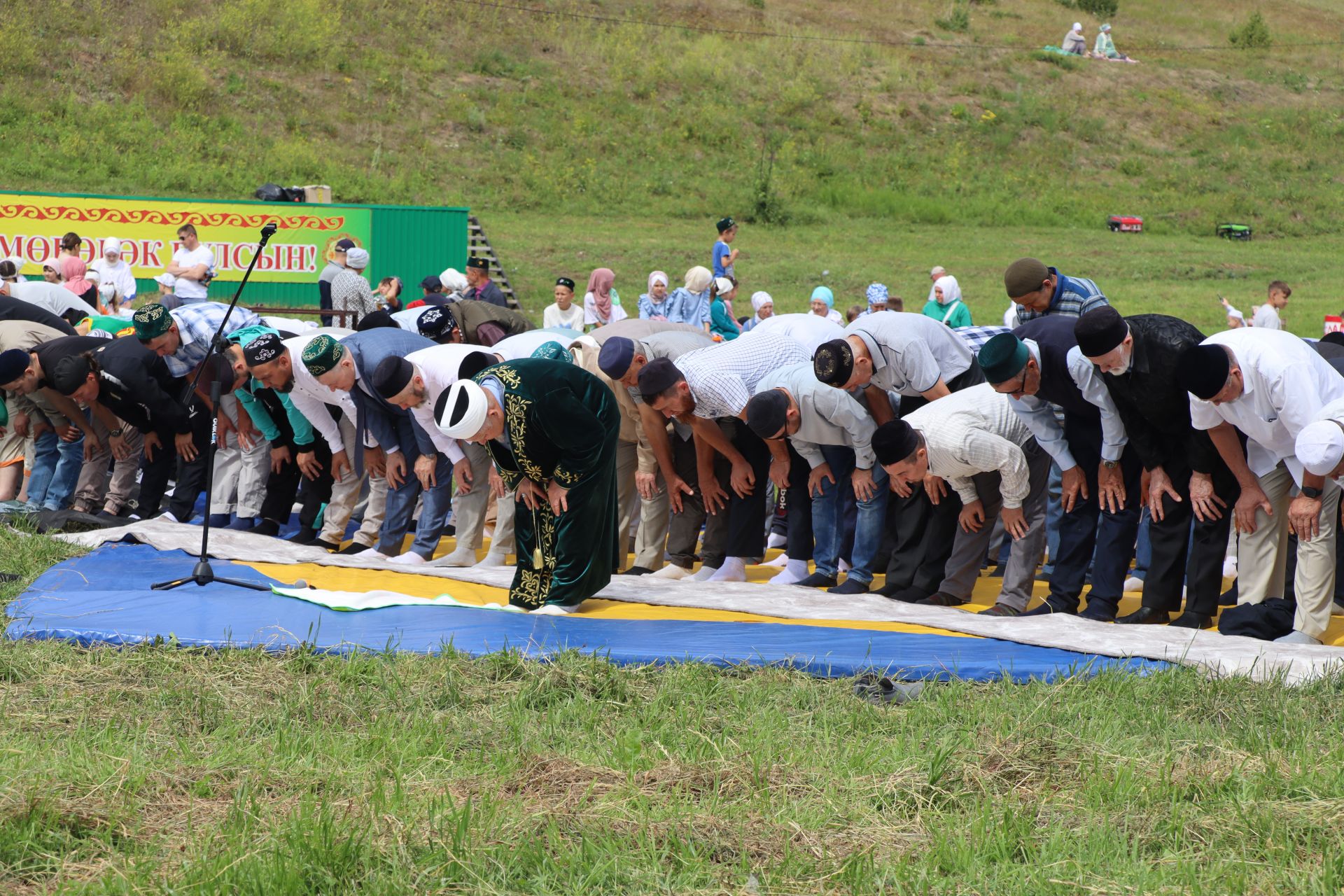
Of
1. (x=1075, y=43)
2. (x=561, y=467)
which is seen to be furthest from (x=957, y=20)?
(x=561, y=467)

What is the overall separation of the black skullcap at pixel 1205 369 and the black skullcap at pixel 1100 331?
346mm

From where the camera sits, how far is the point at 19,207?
1766cm

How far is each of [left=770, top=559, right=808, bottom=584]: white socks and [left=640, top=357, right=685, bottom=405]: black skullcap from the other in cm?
134

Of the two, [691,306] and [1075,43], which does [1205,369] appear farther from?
[1075,43]

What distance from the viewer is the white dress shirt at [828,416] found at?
709 cm

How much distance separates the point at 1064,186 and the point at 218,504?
3029 centimetres

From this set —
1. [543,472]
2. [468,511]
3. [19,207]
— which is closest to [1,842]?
[543,472]

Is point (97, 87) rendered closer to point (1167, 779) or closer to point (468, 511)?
point (468, 511)

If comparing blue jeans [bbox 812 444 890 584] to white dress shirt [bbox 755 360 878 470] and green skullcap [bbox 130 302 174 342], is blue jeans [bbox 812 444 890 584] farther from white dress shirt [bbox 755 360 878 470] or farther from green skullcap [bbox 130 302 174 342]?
green skullcap [bbox 130 302 174 342]

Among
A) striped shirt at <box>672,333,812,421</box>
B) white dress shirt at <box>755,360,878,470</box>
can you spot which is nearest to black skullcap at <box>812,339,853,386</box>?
white dress shirt at <box>755,360,878,470</box>

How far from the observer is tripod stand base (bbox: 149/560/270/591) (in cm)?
691

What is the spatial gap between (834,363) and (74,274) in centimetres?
941

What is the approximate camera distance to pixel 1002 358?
6.13m

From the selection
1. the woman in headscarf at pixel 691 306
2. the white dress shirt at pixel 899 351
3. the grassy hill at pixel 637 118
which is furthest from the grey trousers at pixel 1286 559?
the grassy hill at pixel 637 118
